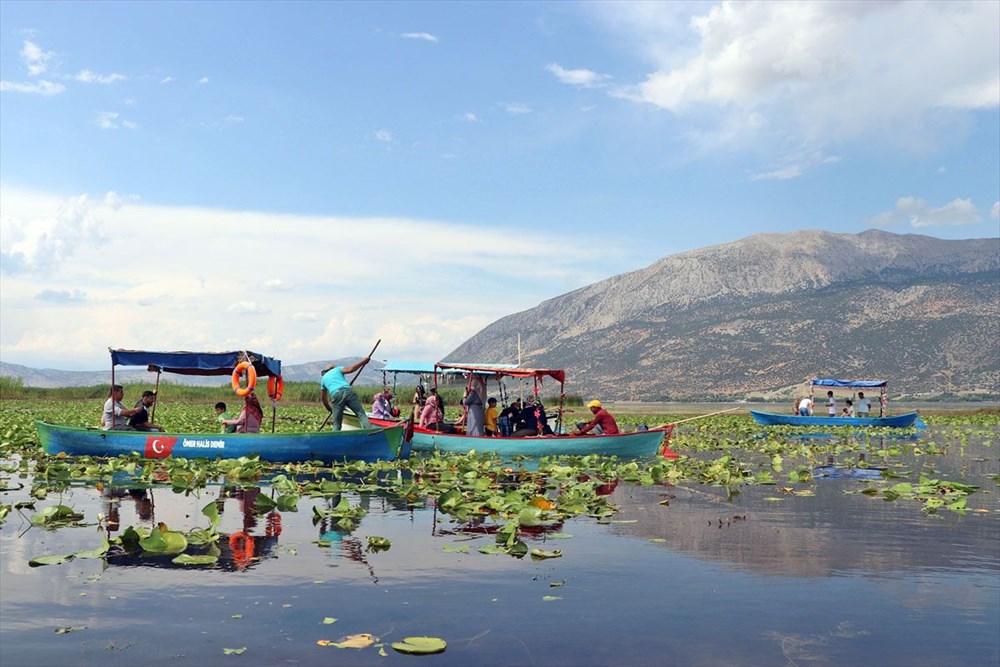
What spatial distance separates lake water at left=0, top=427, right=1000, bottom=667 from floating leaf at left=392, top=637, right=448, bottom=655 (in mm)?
91

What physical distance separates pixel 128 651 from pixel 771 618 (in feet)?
17.8

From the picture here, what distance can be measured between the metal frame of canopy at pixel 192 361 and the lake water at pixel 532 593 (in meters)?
7.95

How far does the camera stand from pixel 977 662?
21.0 feet

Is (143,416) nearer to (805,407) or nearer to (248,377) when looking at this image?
(248,377)

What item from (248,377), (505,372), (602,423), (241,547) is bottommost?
(241,547)

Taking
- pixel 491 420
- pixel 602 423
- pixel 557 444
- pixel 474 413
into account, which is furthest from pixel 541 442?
pixel 491 420

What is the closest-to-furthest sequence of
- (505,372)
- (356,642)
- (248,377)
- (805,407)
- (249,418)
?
1. (356,642)
2. (248,377)
3. (249,418)
4. (505,372)
5. (805,407)

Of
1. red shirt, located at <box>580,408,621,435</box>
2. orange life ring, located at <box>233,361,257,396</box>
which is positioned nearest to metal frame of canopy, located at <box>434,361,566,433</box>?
red shirt, located at <box>580,408,621,435</box>

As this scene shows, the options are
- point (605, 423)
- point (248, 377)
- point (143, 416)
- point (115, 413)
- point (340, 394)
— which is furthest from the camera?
point (605, 423)

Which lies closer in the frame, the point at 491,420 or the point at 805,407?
the point at 491,420

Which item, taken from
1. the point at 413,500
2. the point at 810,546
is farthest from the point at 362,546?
the point at 810,546

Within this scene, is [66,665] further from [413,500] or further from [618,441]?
[618,441]

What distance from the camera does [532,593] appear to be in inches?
319

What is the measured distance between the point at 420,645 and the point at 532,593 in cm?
203
